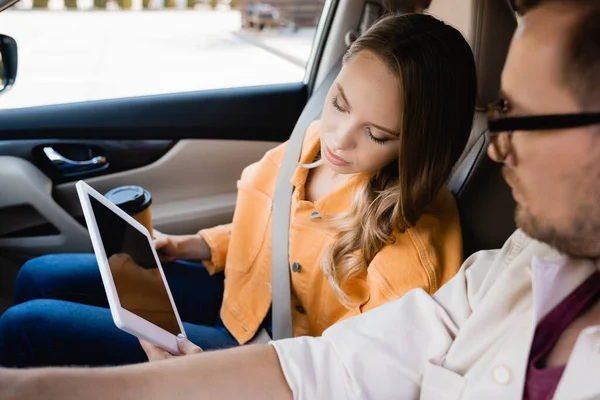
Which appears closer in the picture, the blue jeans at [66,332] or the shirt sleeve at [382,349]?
the shirt sleeve at [382,349]

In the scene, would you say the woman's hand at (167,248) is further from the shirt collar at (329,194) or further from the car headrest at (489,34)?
the car headrest at (489,34)

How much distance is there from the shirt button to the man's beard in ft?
0.64

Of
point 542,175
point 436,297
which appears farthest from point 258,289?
point 542,175

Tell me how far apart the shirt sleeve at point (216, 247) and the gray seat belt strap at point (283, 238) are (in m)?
0.22

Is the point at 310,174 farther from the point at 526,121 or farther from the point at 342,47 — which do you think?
the point at 526,121

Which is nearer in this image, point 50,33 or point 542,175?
point 542,175

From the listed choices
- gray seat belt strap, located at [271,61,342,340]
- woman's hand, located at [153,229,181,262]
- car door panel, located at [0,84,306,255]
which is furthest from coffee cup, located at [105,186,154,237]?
car door panel, located at [0,84,306,255]

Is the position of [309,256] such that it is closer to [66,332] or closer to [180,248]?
[180,248]

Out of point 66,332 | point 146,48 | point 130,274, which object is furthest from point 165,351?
point 146,48

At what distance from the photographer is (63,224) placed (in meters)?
2.05

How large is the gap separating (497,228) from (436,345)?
0.50 m

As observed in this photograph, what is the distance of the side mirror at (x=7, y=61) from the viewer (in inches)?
68.7

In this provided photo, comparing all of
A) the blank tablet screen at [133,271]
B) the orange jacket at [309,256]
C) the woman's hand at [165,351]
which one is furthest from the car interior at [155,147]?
the woman's hand at [165,351]

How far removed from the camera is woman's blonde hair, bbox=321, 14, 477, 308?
1269 millimetres
